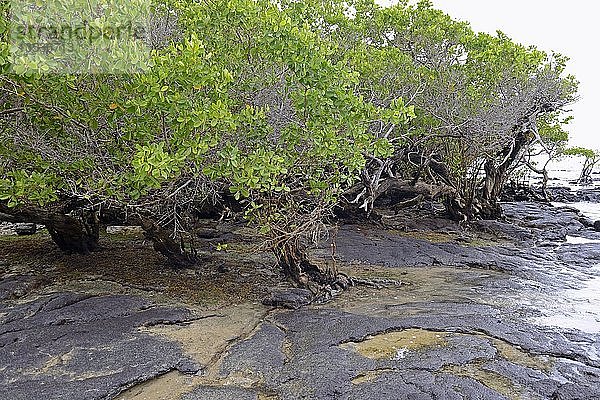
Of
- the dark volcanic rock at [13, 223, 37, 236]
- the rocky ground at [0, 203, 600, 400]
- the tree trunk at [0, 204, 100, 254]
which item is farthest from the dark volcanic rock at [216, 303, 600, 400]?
the dark volcanic rock at [13, 223, 37, 236]

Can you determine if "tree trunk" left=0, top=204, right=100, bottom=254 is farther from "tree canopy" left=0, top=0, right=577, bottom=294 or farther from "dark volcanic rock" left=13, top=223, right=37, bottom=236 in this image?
"dark volcanic rock" left=13, top=223, right=37, bottom=236

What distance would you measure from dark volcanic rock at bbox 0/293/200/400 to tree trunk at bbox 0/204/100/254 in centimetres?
176

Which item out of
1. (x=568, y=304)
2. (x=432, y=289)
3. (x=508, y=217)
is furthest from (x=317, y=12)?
(x=508, y=217)

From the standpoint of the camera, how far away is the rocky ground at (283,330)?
16.8 ft

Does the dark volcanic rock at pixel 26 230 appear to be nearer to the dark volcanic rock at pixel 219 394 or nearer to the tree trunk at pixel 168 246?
the tree trunk at pixel 168 246

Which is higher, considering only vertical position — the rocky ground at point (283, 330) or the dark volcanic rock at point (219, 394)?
the rocky ground at point (283, 330)

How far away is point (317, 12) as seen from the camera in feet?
35.4

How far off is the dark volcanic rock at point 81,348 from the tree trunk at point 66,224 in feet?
5.78

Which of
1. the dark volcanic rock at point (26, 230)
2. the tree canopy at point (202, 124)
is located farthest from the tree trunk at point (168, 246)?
the dark volcanic rock at point (26, 230)

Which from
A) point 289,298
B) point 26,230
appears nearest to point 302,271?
point 289,298

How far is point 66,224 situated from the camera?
31.6ft

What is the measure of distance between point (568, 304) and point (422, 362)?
376 centimetres

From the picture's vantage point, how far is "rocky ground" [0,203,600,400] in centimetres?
512

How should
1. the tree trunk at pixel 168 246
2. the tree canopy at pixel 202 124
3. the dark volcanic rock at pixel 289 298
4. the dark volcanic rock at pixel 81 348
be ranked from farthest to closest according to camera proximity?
the tree trunk at pixel 168 246 < the dark volcanic rock at pixel 289 298 < the tree canopy at pixel 202 124 < the dark volcanic rock at pixel 81 348
